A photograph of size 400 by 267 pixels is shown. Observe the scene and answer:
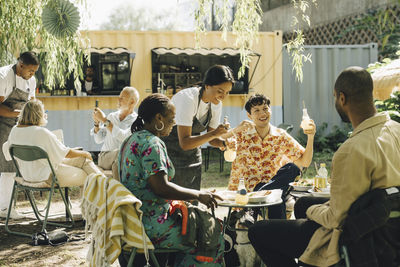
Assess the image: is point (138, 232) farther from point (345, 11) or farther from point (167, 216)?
point (345, 11)

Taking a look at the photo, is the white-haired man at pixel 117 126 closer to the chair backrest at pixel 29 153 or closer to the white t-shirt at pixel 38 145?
the white t-shirt at pixel 38 145

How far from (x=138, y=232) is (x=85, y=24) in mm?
2900

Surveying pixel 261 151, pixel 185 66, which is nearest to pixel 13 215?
pixel 261 151

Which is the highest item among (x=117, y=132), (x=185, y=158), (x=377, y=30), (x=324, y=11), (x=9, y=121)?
(x=324, y=11)

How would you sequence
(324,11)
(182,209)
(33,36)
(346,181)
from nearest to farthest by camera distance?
(346,181) → (182,209) → (33,36) → (324,11)

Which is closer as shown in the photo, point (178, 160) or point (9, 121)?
point (178, 160)

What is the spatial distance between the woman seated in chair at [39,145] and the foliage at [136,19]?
34464 mm

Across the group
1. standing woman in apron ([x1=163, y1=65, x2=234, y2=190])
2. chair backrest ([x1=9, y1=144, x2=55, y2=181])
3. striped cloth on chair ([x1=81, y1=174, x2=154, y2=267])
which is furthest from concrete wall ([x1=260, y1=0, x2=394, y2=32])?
striped cloth on chair ([x1=81, y1=174, x2=154, y2=267])

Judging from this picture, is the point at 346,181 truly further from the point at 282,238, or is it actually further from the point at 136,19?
the point at 136,19

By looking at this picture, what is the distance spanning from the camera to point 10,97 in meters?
5.16

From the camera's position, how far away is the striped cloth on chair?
2.38 meters

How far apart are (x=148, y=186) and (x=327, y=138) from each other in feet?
27.4

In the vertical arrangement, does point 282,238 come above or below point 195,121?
below

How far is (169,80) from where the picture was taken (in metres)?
9.41
